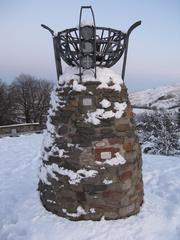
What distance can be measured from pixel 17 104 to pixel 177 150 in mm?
15825

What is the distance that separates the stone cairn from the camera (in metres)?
3.30

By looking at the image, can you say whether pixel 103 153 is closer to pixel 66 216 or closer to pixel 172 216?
pixel 66 216

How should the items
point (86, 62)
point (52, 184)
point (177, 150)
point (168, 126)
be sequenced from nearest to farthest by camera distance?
point (86, 62) < point (52, 184) < point (177, 150) < point (168, 126)

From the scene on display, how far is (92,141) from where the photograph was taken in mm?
3283

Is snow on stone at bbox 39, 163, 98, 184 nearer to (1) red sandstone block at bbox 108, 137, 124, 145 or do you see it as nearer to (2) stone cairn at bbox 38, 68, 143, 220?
(2) stone cairn at bbox 38, 68, 143, 220

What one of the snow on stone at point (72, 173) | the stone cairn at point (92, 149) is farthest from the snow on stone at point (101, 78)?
the snow on stone at point (72, 173)

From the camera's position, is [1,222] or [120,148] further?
Result: [1,222]

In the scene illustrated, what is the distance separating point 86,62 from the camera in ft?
10.9

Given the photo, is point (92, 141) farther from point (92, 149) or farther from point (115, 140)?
point (115, 140)

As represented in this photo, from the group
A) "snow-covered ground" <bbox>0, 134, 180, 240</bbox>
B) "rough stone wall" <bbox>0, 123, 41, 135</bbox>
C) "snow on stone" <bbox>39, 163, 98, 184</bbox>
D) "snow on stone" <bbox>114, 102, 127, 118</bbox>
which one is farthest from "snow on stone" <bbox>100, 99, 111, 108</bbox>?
"rough stone wall" <bbox>0, 123, 41, 135</bbox>

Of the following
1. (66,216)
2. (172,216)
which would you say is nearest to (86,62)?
(66,216)

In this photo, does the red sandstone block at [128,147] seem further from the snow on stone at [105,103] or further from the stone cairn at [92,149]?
the snow on stone at [105,103]

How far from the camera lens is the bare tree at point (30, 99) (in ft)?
84.0

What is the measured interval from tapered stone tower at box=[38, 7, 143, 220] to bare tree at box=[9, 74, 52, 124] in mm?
21924
